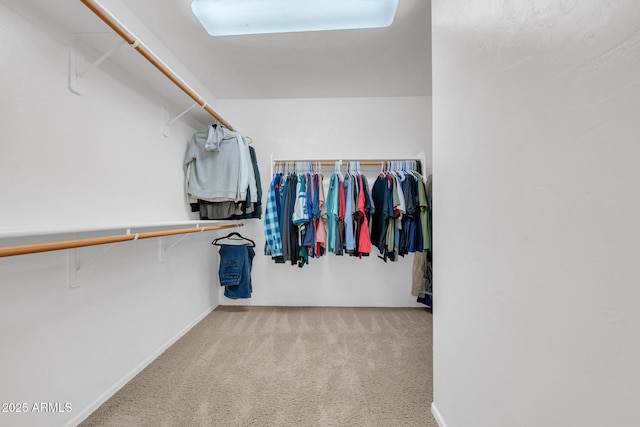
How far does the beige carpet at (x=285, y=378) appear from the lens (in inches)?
Answer: 54.9

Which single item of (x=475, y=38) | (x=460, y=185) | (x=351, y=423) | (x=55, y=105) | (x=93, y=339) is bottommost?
(x=351, y=423)

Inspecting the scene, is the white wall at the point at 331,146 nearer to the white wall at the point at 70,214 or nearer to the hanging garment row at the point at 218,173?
the hanging garment row at the point at 218,173

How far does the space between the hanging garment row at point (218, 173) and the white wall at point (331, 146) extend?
72 centimetres

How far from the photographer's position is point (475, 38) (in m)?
0.98

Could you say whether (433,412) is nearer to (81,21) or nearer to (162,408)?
(162,408)

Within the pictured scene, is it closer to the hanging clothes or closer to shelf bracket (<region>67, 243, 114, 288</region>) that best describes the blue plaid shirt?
the hanging clothes

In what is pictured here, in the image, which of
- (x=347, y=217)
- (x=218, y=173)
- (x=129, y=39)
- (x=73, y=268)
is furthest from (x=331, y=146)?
(x=73, y=268)

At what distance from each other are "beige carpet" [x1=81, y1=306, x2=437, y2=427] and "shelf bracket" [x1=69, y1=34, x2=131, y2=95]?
5.37ft

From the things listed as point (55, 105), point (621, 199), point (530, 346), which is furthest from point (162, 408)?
point (621, 199)

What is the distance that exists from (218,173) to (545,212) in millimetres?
2151

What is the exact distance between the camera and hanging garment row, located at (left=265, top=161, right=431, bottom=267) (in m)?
2.48

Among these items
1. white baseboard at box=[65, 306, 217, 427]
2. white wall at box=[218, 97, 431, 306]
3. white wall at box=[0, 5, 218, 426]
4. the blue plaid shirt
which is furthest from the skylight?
white baseboard at box=[65, 306, 217, 427]

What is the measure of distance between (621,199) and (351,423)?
1.41 metres

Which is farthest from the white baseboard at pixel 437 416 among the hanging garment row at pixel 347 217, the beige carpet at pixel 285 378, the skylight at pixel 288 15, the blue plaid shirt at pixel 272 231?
the skylight at pixel 288 15
